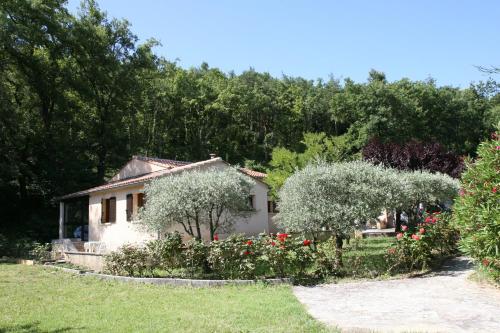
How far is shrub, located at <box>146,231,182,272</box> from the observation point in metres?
11.7

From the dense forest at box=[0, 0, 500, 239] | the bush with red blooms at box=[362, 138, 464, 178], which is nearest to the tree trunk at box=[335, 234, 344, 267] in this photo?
the bush with red blooms at box=[362, 138, 464, 178]

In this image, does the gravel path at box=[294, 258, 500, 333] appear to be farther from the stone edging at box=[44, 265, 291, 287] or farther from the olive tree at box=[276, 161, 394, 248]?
the olive tree at box=[276, 161, 394, 248]

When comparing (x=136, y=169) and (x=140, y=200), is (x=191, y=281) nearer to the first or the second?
(x=140, y=200)

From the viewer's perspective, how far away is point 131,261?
12133 mm

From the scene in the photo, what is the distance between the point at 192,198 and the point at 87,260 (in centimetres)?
608

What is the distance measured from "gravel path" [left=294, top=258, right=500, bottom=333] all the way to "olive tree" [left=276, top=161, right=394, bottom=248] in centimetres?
172

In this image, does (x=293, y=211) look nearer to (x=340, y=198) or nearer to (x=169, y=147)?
(x=340, y=198)

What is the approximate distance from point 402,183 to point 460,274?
2.91 m

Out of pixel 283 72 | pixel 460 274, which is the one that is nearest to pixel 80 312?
pixel 460 274

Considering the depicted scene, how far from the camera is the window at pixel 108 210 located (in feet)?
71.1

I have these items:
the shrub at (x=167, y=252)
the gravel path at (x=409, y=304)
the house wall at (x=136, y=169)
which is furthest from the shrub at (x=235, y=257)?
the house wall at (x=136, y=169)

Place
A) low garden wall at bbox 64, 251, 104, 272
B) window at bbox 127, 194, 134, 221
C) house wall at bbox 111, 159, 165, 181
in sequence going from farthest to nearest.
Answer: house wall at bbox 111, 159, 165, 181 → window at bbox 127, 194, 134, 221 → low garden wall at bbox 64, 251, 104, 272

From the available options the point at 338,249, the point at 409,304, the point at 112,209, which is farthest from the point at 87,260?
the point at 409,304

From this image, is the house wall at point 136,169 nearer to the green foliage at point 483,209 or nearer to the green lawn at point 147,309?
the green lawn at point 147,309
